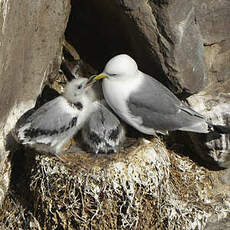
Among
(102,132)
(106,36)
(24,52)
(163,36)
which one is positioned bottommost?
(102,132)

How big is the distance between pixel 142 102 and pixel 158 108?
128mm

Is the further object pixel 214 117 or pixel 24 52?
pixel 214 117

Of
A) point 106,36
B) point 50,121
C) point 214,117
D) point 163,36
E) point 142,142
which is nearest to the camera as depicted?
point 50,121

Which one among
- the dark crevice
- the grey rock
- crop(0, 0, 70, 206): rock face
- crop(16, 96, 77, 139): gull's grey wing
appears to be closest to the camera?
crop(0, 0, 70, 206): rock face

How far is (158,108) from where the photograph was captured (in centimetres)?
343

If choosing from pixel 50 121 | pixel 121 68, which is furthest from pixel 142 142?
pixel 50 121

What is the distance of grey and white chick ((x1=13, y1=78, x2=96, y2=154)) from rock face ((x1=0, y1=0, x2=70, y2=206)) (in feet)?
0.53

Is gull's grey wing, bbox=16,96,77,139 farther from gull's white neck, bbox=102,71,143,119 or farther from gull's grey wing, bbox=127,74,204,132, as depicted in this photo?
gull's grey wing, bbox=127,74,204,132

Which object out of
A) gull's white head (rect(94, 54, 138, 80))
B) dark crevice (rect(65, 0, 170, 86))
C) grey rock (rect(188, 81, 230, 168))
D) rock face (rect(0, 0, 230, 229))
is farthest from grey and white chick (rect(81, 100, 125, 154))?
grey rock (rect(188, 81, 230, 168))

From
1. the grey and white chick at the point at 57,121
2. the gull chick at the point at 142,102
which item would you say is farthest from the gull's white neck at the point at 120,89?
the grey and white chick at the point at 57,121

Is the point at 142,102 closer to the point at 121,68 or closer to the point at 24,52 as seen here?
the point at 121,68

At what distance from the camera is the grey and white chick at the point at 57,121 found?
10.8 feet

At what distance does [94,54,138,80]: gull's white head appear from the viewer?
11.0 feet

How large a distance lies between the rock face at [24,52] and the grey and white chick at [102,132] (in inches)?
21.2
